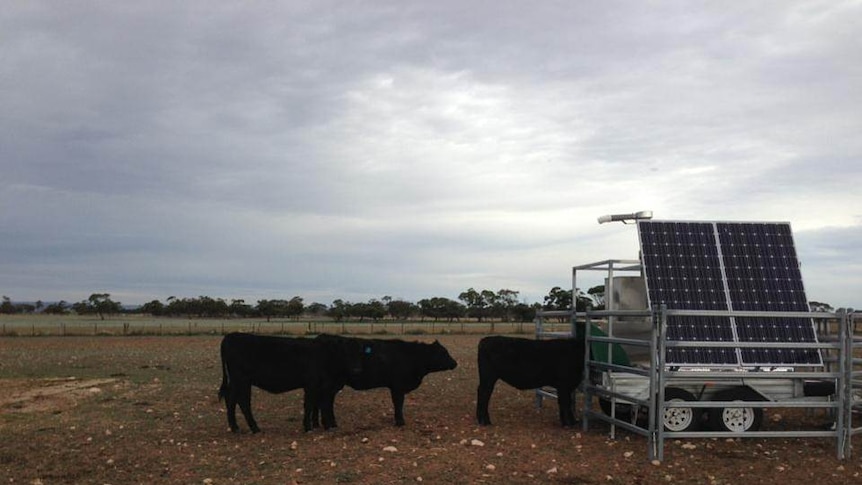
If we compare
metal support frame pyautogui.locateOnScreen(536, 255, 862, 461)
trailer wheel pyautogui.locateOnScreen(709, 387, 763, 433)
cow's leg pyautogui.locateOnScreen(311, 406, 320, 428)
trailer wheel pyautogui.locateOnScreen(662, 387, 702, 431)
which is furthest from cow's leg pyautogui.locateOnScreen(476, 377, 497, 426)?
trailer wheel pyautogui.locateOnScreen(709, 387, 763, 433)

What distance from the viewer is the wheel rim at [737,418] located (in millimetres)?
10883

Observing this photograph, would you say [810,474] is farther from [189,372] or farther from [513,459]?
[189,372]

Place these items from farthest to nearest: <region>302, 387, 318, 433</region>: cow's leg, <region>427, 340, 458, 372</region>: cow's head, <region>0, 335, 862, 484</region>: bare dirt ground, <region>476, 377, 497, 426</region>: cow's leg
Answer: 1. <region>427, 340, 458, 372</region>: cow's head
2. <region>476, 377, 497, 426</region>: cow's leg
3. <region>302, 387, 318, 433</region>: cow's leg
4. <region>0, 335, 862, 484</region>: bare dirt ground

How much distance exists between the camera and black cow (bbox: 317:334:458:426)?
12.6 meters

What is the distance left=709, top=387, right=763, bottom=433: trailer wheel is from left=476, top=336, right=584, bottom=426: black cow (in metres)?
2.40

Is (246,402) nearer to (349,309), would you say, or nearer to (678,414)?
(678,414)

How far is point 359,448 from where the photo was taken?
10.2 metres

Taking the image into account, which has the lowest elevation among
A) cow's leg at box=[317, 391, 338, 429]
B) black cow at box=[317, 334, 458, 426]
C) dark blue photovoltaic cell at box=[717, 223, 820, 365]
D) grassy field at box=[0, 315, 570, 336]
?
grassy field at box=[0, 315, 570, 336]

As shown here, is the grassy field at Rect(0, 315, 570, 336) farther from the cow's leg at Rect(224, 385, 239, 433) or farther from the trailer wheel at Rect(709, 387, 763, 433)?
the cow's leg at Rect(224, 385, 239, 433)

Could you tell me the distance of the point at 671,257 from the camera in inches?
474

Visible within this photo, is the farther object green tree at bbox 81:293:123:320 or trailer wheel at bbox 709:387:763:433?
green tree at bbox 81:293:123:320

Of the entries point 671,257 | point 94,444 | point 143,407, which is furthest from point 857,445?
point 143,407

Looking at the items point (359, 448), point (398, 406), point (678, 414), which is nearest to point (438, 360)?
point (398, 406)

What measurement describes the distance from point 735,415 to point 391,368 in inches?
235
